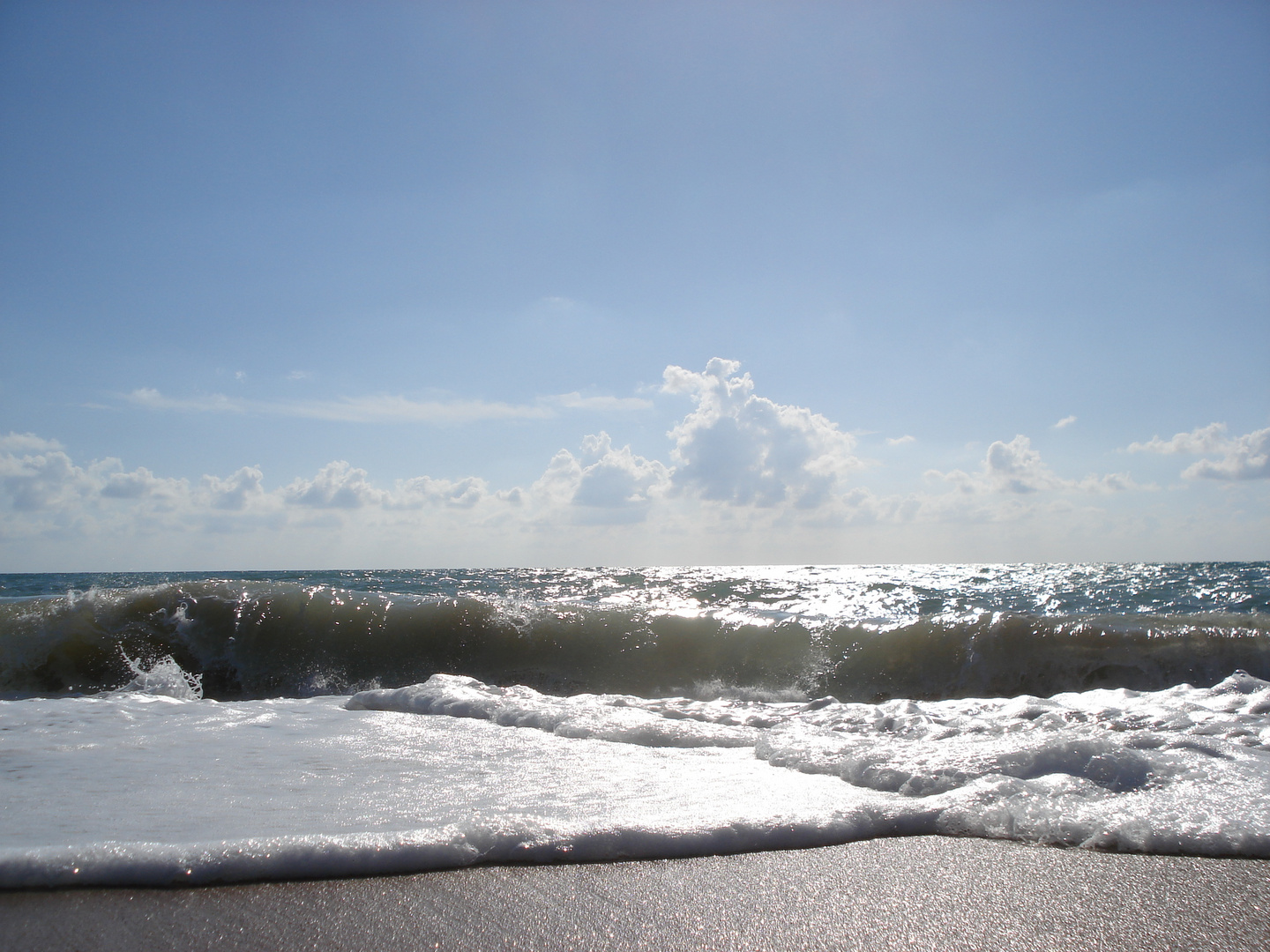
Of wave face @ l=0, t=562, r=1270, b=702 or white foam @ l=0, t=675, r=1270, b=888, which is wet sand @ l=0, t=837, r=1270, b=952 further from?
wave face @ l=0, t=562, r=1270, b=702

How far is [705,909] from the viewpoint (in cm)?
180

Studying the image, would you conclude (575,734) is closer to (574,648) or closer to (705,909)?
(705,909)

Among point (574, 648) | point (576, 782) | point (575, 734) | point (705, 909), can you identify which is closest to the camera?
point (705, 909)

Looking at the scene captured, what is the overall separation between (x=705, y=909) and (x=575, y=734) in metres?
2.25

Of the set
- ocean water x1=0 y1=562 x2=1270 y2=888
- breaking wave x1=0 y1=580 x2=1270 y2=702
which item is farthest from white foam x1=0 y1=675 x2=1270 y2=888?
breaking wave x1=0 y1=580 x2=1270 y2=702

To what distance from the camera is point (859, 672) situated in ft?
24.8

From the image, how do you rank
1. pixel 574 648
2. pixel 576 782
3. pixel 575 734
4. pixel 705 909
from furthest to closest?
pixel 574 648 → pixel 575 734 → pixel 576 782 → pixel 705 909

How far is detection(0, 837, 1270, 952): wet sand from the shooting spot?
165 cm

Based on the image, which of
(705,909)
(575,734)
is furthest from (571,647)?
(705,909)

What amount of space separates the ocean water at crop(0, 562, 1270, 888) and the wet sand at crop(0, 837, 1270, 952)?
0.38ft

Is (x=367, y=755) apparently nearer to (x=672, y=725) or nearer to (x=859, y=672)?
(x=672, y=725)

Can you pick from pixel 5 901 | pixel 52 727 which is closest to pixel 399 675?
pixel 52 727

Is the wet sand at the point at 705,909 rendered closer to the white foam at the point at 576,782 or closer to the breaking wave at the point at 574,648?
the white foam at the point at 576,782

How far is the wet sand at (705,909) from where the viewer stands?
165 cm
